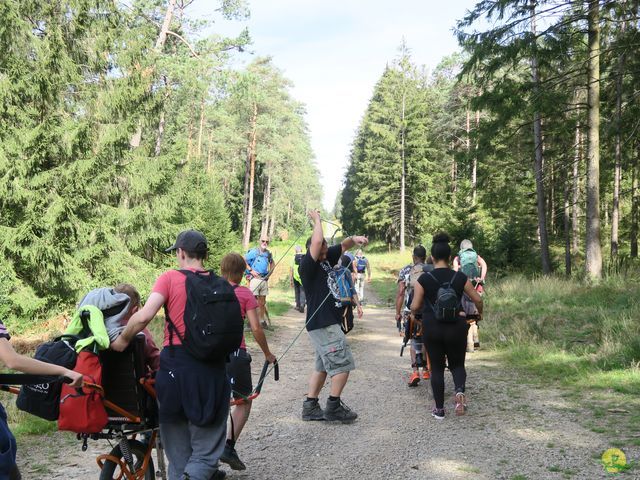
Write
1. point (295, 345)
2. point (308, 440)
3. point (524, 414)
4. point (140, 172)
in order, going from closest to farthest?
point (308, 440) → point (524, 414) → point (295, 345) → point (140, 172)

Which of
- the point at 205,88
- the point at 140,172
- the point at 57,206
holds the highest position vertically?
the point at 205,88

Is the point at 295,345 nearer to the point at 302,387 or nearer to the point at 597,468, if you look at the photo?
the point at 302,387

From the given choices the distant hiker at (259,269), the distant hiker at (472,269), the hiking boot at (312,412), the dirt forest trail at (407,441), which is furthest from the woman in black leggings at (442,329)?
the distant hiker at (259,269)

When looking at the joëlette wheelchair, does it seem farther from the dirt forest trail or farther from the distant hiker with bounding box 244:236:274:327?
the distant hiker with bounding box 244:236:274:327

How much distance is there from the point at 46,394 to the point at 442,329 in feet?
13.7

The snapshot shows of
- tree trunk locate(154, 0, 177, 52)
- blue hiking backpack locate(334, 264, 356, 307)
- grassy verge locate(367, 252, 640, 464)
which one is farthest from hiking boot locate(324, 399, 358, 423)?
tree trunk locate(154, 0, 177, 52)

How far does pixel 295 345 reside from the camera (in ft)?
37.9

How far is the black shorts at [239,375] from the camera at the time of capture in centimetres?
450

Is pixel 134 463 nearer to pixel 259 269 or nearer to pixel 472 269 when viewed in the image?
pixel 472 269

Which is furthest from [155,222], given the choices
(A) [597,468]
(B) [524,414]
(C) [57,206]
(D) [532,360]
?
(A) [597,468]

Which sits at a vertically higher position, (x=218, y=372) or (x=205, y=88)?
(x=205, y=88)

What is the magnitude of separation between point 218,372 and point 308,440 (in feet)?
7.95

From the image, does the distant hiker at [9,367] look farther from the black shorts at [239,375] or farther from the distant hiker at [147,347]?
the black shorts at [239,375]

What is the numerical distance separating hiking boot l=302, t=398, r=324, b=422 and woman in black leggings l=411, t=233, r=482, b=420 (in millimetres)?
1310
